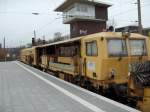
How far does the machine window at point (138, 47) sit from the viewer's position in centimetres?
1483

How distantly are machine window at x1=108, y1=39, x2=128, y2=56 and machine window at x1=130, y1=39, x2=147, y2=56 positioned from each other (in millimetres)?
396

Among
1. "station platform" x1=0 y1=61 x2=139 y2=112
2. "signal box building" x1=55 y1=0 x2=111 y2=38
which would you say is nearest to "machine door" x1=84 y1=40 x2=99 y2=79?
"station platform" x1=0 y1=61 x2=139 y2=112

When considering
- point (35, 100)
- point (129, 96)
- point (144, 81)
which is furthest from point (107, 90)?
point (35, 100)

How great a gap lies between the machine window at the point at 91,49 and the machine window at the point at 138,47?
62.6 inches

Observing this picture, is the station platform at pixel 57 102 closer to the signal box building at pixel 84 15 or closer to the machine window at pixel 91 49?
the machine window at pixel 91 49

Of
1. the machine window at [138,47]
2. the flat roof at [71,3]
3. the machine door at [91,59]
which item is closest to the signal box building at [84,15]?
the flat roof at [71,3]

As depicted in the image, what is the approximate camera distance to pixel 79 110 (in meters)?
9.76

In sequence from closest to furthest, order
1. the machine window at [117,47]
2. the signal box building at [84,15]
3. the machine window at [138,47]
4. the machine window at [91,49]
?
1. the machine window at [117,47]
2. the machine window at [91,49]
3. the machine window at [138,47]
4. the signal box building at [84,15]

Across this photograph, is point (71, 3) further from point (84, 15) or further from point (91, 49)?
point (91, 49)

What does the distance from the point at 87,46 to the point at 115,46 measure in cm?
155

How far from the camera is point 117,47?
14562 millimetres

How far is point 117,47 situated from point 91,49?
1.17 meters

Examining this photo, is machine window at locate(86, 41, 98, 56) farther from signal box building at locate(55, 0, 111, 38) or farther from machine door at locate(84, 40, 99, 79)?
signal box building at locate(55, 0, 111, 38)

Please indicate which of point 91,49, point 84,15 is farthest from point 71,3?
point 91,49
